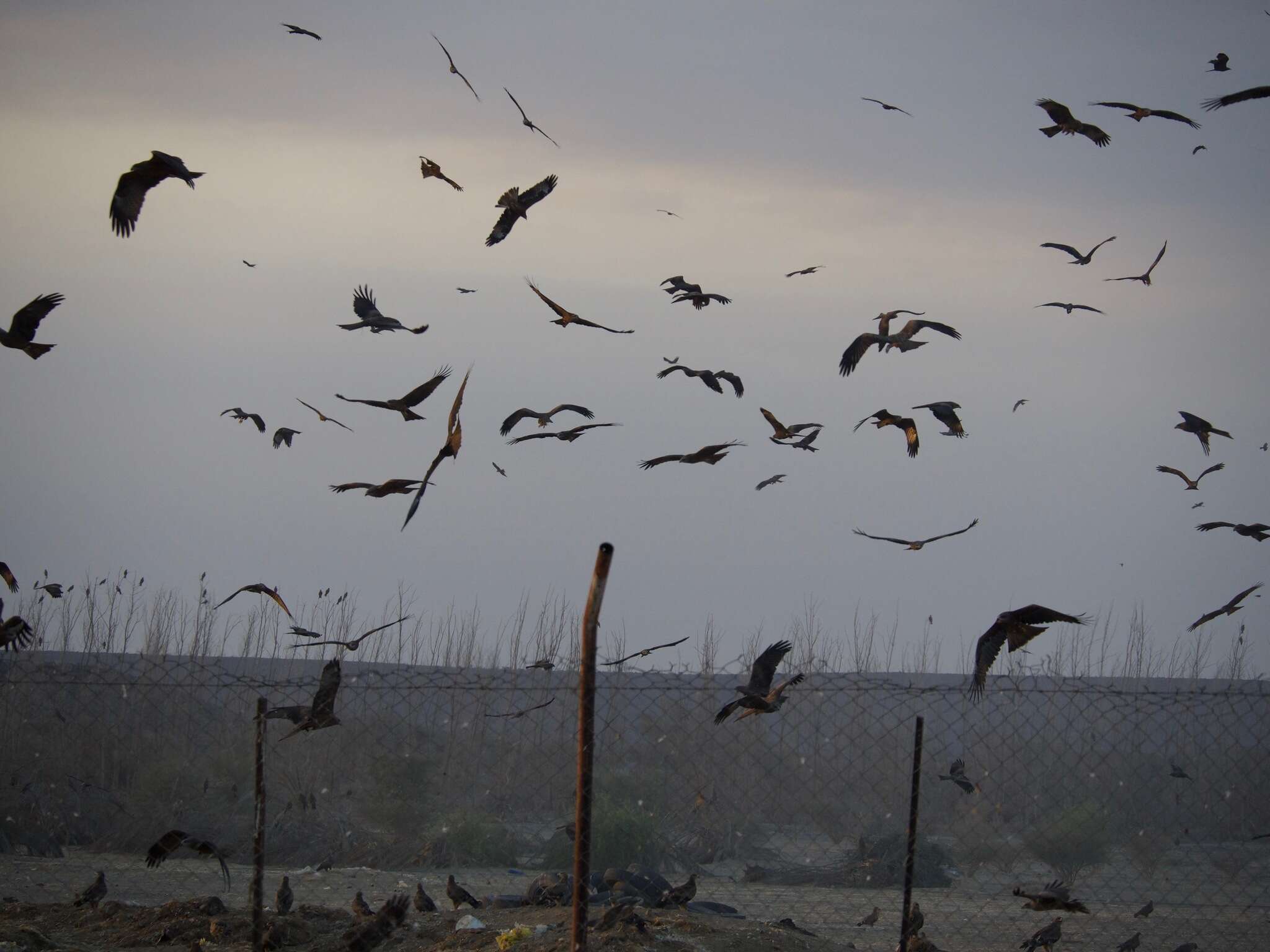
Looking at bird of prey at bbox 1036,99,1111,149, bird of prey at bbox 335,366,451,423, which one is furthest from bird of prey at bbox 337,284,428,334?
bird of prey at bbox 1036,99,1111,149

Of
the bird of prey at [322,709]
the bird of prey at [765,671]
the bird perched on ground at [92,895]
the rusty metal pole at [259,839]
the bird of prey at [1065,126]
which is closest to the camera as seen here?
the rusty metal pole at [259,839]

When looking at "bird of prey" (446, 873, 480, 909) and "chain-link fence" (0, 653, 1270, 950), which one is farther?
"chain-link fence" (0, 653, 1270, 950)

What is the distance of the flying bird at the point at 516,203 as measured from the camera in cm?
883

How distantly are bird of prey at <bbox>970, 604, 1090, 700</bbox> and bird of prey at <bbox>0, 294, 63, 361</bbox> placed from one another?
6.05 meters

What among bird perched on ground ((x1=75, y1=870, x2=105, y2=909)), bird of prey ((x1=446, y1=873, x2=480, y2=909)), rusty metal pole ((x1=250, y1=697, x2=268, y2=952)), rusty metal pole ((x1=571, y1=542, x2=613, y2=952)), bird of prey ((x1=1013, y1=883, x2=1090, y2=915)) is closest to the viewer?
rusty metal pole ((x1=571, y1=542, x2=613, y2=952))

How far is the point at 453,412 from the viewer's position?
21.9ft

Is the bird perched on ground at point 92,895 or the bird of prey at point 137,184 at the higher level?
the bird of prey at point 137,184

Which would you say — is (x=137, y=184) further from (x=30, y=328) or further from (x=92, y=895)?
(x=92, y=895)

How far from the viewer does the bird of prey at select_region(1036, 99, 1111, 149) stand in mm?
9508

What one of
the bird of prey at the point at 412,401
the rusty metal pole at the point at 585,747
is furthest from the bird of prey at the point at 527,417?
the rusty metal pole at the point at 585,747

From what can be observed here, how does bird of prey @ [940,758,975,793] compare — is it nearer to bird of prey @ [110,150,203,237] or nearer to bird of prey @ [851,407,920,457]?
bird of prey @ [851,407,920,457]

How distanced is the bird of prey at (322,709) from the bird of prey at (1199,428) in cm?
745

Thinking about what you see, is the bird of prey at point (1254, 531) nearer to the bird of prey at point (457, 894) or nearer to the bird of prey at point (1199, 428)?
the bird of prey at point (1199, 428)

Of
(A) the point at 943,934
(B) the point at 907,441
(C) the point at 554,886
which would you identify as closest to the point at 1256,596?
(B) the point at 907,441
